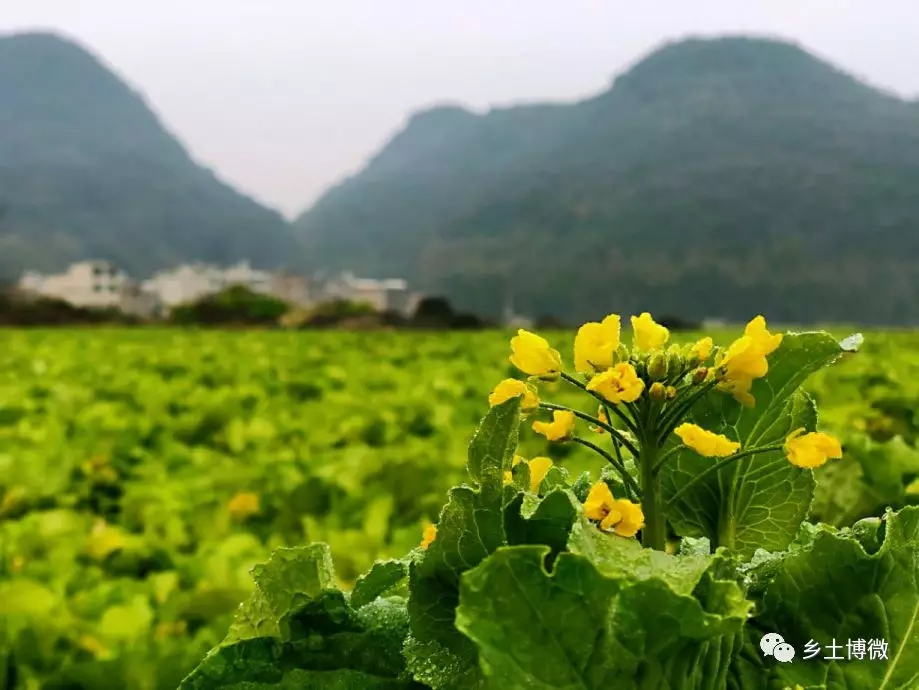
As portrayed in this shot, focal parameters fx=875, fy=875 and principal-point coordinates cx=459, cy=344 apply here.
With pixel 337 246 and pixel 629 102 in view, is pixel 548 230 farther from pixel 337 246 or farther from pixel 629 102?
pixel 629 102

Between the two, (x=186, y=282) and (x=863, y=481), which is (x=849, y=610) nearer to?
(x=863, y=481)

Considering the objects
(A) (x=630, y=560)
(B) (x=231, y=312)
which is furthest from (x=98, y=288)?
(A) (x=630, y=560)

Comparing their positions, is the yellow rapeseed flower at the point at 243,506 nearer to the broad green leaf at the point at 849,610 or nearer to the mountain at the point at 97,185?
the broad green leaf at the point at 849,610

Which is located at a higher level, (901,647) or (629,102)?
(629,102)

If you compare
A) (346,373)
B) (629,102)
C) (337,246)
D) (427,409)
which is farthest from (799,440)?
(629,102)

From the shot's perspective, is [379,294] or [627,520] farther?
[379,294]

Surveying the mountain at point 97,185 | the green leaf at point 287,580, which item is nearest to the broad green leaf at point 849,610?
the green leaf at point 287,580

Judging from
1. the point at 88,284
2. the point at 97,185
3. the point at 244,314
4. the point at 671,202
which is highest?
the point at 97,185
